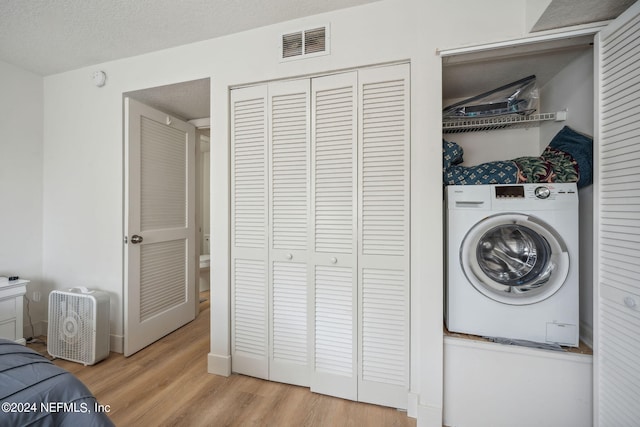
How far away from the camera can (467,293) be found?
1.43m

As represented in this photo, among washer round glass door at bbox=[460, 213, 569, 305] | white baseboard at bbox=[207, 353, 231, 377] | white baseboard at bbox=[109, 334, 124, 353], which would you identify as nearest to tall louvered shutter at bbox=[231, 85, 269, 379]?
white baseboard at bbox=[207, 353, 231, 377]

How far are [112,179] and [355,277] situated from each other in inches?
85.2

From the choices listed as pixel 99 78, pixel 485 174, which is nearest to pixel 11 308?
pixel 99 78

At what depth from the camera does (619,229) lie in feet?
3.67

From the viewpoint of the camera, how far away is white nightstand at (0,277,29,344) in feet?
6.49

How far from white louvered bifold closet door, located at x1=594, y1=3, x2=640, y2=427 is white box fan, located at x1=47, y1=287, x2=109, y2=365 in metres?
3.09

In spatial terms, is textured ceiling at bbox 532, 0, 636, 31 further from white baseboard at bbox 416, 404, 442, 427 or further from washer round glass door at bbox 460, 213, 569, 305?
white baseboard at bbox 416, 404, 442, 427

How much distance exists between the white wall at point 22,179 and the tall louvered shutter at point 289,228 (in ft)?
7.79

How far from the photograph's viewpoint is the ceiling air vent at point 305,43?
1642 mm

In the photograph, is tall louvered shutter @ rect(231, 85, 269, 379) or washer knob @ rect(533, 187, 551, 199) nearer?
washer knob @ rect(533, 187, 551, 199)

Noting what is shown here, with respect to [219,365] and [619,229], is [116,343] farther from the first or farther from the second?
[619,229]

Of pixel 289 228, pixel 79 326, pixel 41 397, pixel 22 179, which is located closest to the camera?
pixel 41 397

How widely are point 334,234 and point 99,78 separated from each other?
2.36 m

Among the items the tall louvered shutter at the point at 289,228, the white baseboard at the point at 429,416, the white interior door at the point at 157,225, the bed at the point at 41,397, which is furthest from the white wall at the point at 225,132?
the bed at the point at 41,397
